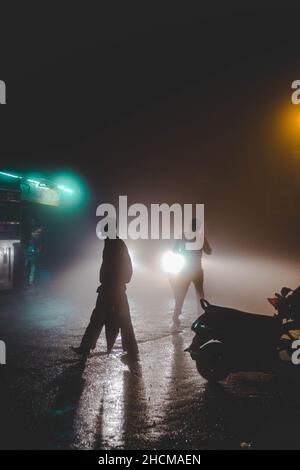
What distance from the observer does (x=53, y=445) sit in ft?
15.1

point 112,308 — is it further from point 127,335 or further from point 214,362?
point 214,362

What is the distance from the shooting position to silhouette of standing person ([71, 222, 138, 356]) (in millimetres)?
7805

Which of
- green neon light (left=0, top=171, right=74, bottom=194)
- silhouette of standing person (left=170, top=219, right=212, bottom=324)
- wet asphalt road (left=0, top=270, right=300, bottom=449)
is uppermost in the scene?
green neon light (left=0, top=171, right=74, bottom=194)

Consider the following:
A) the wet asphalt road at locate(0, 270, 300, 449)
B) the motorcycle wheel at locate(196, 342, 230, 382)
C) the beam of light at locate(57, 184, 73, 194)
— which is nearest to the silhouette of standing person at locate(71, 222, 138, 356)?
the wet asphalt road at locate(0, 270, 300, 449)

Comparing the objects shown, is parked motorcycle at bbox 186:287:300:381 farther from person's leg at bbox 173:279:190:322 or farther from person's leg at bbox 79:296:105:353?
person's leg at bbox 173:279:190:322

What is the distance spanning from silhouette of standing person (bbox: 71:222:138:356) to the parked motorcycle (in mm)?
1786

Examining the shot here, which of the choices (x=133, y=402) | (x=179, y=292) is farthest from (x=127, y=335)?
(x=179, y=292)

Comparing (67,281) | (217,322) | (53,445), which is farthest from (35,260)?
(53,445)

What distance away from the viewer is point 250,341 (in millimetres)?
6176

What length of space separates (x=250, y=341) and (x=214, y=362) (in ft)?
1.56

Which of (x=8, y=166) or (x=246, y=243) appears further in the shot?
(x=246, y=243)
